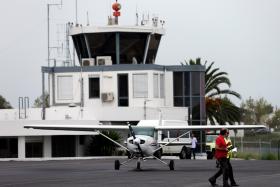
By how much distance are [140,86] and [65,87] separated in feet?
19.7

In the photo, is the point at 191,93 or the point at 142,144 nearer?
the point at 142,144

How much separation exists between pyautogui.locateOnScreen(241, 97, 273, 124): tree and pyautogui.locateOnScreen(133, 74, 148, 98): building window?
84162 millimetres

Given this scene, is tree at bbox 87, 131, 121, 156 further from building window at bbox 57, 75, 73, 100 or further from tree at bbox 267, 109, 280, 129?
tree at bbox 267, 109, 280, 129

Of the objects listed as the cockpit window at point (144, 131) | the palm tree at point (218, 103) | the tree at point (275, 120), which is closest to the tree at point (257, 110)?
the tree at point (275, 120)

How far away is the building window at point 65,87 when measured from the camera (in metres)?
64.4

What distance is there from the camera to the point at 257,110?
150875 mm

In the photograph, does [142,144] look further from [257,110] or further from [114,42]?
[257,110]

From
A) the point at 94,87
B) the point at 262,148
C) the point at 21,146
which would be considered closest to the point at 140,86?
the point at 94,87

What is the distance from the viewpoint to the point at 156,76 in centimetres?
6400

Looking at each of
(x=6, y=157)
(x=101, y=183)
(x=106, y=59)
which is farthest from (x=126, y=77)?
(x=101, y=183)

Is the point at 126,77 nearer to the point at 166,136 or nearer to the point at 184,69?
the point at 184,69

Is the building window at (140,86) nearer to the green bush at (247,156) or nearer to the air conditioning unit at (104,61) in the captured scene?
the air conditioning unit at (104,61)

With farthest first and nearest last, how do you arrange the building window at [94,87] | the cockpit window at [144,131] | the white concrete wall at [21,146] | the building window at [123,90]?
the building window at [94,87] → the building window at [123,90] → the white concrete wall at [21,146] → the cockpit window at [144,131]

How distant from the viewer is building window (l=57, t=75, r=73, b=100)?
6438 cm
